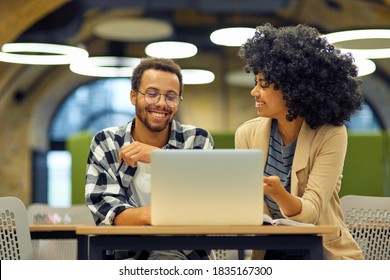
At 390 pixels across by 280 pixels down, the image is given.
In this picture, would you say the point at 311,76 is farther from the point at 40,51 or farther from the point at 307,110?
the point at 40,51

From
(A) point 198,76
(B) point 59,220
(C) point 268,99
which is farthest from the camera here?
(A) point 198,76

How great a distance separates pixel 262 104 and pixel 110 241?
102 centimetres

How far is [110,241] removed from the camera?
7.30 ft

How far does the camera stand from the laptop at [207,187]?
2.21 metres

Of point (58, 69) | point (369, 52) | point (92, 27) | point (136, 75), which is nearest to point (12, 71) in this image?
point (92, 27)

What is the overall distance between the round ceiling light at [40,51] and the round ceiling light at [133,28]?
2.78 meters

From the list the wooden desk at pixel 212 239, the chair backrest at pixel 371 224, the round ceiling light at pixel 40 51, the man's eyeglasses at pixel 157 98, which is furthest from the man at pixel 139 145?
the round ceiling light at pixel 40 51

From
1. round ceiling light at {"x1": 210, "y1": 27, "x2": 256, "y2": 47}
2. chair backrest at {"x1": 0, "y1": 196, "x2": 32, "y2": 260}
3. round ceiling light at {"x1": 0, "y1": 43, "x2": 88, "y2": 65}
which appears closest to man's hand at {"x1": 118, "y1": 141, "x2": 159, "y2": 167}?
chair backrest at {"x1": 0, "y1": 196, "x2": 32, "y2": 260}

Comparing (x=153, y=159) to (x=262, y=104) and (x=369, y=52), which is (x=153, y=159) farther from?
(x=369, y=52)

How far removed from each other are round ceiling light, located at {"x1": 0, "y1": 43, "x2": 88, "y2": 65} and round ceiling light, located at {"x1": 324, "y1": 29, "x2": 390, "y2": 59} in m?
3.66

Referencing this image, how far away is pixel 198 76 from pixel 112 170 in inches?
443

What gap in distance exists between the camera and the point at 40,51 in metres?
10.6

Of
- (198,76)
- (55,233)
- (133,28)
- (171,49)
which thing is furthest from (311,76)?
(133,28)

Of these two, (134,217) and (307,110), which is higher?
(307,110)
